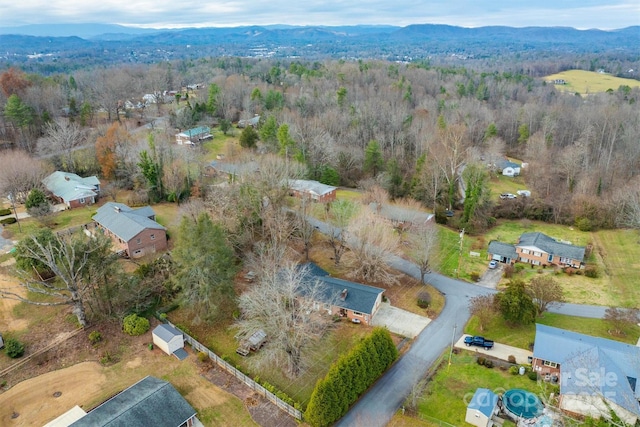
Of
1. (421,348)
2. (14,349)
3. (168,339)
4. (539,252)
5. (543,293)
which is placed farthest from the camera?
(539,252)

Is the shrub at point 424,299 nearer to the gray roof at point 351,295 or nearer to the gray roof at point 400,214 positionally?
the gray roof at point 351,295

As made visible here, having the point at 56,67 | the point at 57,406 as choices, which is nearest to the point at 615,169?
the point at 57,406

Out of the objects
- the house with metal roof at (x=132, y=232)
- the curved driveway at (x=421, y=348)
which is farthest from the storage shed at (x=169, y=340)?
the house with metal roof at (x=132, y=232)

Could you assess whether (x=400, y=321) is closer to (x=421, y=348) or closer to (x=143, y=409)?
(x=421, y=348)

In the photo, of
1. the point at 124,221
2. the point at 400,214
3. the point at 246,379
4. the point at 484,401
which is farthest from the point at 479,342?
the point at 124,221

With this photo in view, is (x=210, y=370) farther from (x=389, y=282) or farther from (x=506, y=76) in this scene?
(x=506, y=76)

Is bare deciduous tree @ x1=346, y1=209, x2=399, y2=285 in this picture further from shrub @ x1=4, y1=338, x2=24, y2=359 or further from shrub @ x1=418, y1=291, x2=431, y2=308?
shrub @ x1=4, y1=338, x2=24, y2=359

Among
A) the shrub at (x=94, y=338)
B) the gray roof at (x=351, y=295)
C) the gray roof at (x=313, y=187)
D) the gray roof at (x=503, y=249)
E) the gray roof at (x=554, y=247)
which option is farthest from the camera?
the gray roof at (x=313, y=187)
